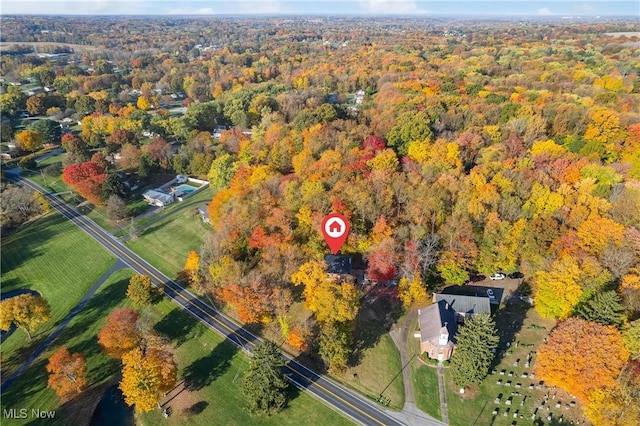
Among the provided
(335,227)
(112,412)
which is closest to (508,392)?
(335,227)

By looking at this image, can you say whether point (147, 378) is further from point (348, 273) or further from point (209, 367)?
point (348, 273)

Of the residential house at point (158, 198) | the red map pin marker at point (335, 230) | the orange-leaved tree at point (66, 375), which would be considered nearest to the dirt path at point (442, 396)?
the red map pin marker at point (335, 230)

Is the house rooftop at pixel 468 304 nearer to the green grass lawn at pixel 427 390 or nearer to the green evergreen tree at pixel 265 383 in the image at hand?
the green grass lawn at pixel 427 390

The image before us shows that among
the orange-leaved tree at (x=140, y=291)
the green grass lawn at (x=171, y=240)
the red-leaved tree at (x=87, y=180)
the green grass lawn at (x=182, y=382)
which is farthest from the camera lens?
the red-leaved tree at (x=87, y=180)

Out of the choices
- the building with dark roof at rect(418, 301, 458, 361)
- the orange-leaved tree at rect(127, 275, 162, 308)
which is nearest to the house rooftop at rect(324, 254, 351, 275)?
the building with dark roof at rect(418, 301, 458, 361)

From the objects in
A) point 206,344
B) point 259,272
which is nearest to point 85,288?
point 206,344

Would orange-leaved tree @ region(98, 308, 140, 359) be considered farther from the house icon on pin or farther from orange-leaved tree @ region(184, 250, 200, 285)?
the house icon on pin
